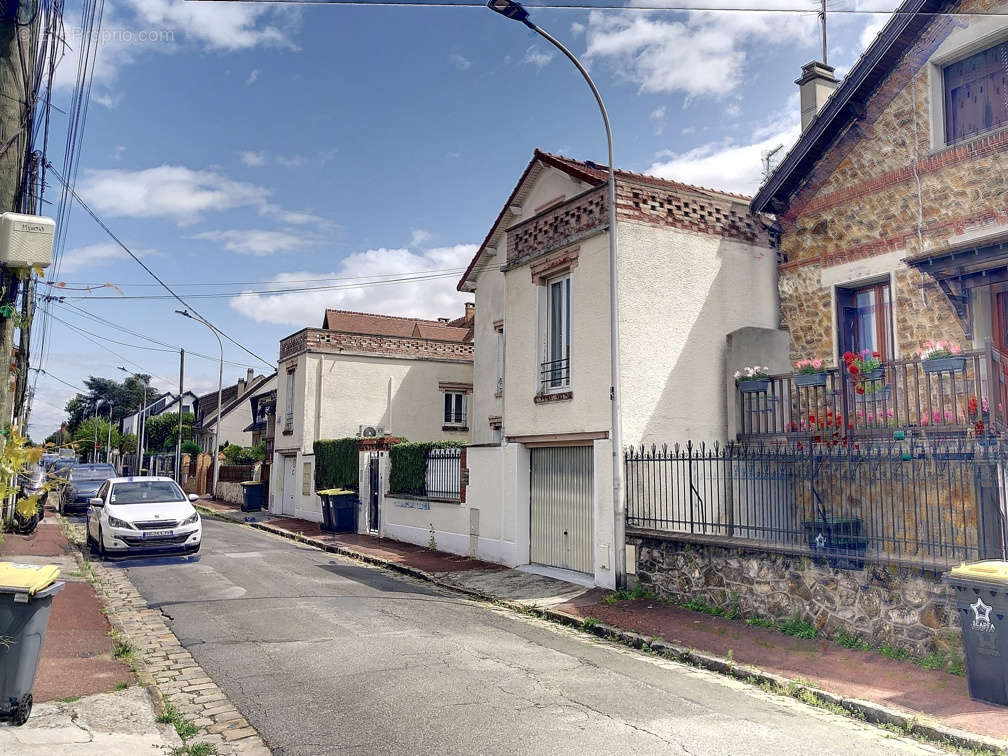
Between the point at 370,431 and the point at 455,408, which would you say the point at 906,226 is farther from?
the point at 455,408

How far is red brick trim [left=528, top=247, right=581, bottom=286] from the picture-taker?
13188mm

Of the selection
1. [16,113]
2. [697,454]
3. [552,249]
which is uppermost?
[552,249]

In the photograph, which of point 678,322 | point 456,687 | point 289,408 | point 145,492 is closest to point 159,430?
point 289,408

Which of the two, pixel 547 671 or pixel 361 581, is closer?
pixel 547 671

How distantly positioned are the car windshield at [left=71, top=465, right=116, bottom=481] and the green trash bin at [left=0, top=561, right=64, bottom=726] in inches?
920

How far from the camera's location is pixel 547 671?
749 centimetres

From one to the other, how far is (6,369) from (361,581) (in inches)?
345

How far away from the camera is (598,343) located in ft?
40.6

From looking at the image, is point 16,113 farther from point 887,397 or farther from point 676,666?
point 887,397

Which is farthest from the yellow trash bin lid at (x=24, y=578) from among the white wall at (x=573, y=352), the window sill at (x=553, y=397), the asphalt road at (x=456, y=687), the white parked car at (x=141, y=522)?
the white parked car at (x=141, y=522)

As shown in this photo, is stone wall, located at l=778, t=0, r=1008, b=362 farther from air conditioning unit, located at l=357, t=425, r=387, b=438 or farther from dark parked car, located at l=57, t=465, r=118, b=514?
dark parked car, located at l=57, t=465, r=118, b=514

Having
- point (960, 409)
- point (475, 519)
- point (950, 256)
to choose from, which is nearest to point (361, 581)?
point (475, 519)

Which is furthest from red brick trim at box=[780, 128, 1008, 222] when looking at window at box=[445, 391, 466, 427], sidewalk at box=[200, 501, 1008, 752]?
window at box=[445, 391, 466, 427]

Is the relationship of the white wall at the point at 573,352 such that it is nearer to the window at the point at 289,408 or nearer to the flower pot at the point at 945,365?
the flower pot at the point at 945,365
